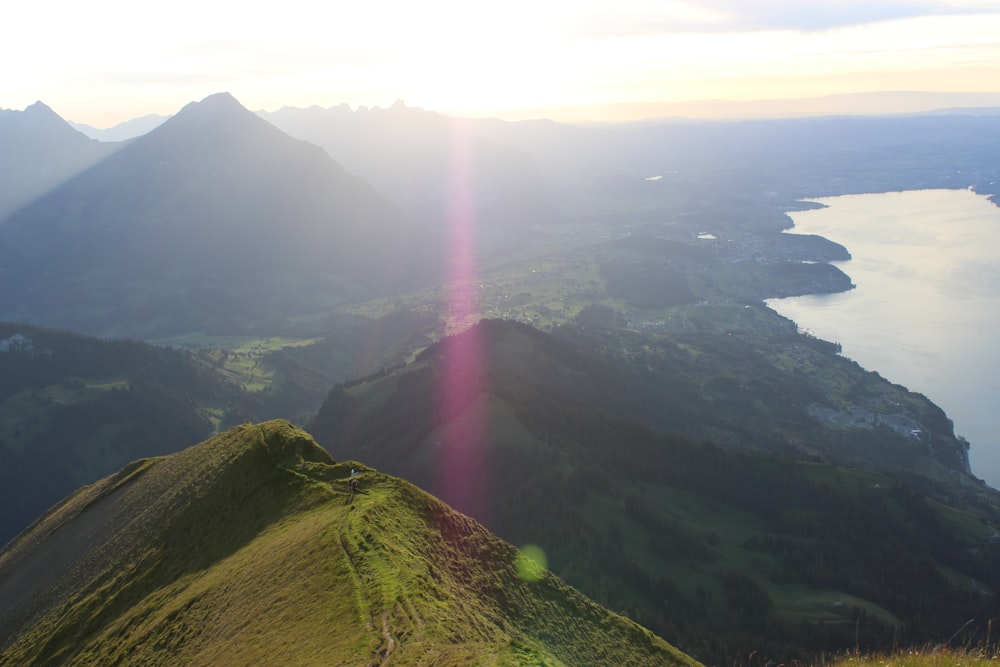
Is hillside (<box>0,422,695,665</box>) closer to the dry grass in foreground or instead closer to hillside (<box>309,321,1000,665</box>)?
the dry grass in foreground

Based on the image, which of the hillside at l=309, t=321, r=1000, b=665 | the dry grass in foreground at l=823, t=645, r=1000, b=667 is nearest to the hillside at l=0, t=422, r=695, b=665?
the dry grass in foreground at l=823, t=645, r=1000, b=667

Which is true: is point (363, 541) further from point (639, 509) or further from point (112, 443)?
point (112, 443)

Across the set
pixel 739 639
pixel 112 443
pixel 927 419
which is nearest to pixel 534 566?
pixel 739 639

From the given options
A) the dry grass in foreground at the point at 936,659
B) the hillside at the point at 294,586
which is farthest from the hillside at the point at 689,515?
the dry grass in foreground at the point at 936,659

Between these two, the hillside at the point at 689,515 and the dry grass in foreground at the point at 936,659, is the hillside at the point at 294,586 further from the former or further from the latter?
the hillside at the point at 689,515

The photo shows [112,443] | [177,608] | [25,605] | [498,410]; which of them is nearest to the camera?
[177,608]

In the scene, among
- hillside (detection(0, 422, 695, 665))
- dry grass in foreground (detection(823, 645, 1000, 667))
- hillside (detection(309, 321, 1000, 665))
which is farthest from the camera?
hillside (detection(309, 321, 1000, 665))

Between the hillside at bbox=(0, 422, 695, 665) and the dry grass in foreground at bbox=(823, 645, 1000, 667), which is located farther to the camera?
the hillside at bbox=(0, 422, 695, 665)

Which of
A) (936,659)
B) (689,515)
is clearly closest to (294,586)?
(936,659)
